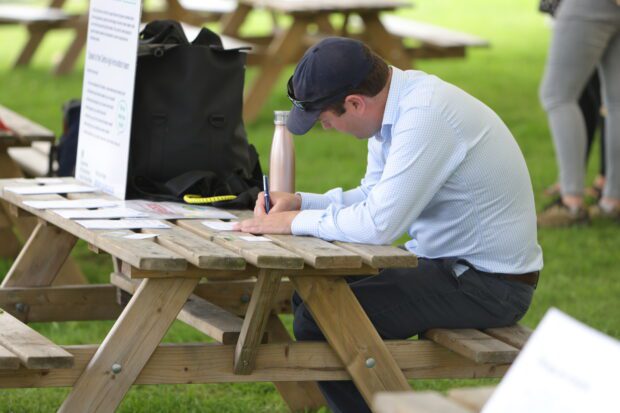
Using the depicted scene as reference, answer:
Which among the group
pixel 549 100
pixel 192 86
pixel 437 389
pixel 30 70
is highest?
pixel 192 86

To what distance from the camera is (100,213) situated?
357 centimetres

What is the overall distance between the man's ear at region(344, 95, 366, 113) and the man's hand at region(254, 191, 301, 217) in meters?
0.38

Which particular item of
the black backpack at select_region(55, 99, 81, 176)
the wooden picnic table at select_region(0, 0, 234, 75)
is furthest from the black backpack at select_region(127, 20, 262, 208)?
the wooden picnic table at select_region(0, 0, 234, 75)

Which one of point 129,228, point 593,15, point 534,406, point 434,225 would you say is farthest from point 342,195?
point 593,15

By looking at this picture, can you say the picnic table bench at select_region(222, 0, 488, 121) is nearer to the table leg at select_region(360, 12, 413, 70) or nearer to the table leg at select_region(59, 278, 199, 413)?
the table leg at select_region(360, 12, 413, 70)

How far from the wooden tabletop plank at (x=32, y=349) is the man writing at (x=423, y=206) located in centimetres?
60

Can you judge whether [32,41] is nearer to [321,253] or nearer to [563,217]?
[563,217]

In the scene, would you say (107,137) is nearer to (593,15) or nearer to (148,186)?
(148,186)

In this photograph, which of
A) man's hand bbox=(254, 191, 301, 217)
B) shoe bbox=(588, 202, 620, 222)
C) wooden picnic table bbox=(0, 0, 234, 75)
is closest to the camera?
man's hand bbox=(254, 191, 301, 217)

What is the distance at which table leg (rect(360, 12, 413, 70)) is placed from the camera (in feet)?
30.9

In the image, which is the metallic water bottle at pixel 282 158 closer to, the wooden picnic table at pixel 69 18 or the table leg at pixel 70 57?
the wooden picnic table at pixel 69 18

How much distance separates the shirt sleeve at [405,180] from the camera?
3152 millimetres

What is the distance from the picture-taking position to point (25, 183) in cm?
406

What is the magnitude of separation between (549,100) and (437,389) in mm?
2545
